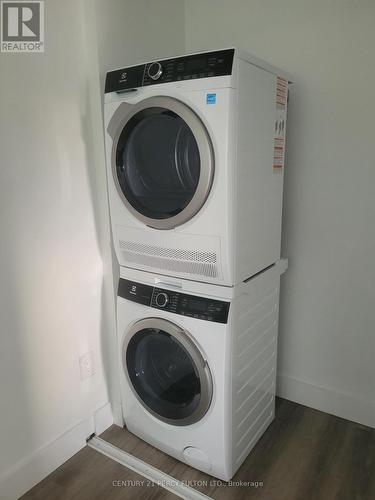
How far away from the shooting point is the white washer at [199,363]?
147 centimetres

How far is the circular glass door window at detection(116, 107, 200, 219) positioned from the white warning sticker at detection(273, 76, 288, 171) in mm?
384

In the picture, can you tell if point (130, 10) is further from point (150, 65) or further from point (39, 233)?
point (39, 233)

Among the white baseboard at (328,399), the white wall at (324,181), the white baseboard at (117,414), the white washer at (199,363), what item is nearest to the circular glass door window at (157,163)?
the white washer at (199,363)

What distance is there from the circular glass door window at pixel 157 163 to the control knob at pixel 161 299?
32 cm

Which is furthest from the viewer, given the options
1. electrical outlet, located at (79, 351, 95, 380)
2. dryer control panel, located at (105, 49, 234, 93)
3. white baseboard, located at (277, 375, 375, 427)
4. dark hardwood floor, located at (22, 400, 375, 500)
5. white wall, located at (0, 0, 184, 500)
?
white baseboard, located at (277, 375, 375, 427)

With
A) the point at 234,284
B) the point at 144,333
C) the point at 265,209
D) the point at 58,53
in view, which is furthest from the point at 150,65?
the point at 144,333

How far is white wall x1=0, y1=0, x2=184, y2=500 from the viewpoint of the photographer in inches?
57.3

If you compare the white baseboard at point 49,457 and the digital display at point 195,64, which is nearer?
the digital display at point 195,64

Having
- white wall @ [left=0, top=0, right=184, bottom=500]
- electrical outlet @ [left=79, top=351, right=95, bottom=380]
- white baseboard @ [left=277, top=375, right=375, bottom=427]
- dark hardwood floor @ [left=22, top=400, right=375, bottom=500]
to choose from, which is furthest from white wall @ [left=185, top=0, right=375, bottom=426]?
electrical outlet @ [left=79, top=351, right=95, bottom=380]

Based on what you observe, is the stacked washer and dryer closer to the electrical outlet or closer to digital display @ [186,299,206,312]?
digital display @ [186,299,206,312]

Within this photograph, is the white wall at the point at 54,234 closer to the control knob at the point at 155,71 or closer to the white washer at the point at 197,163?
the white washer at the point at 197,163

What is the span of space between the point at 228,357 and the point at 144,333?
0.40 metres

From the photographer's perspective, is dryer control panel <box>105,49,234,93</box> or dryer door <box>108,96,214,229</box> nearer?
dryer control panel <box>105,49,234,93</box>

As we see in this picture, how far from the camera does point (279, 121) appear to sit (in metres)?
1.59
